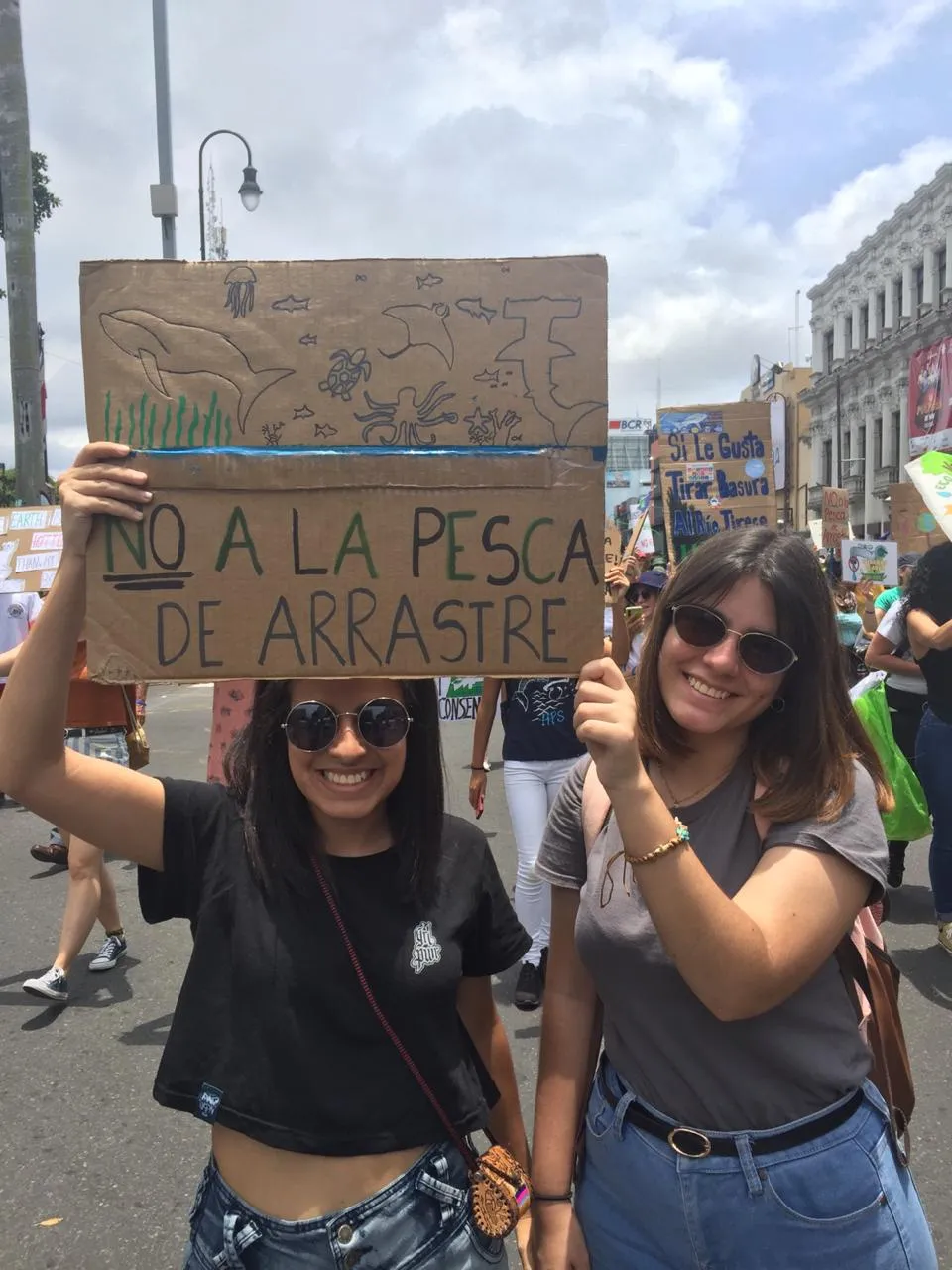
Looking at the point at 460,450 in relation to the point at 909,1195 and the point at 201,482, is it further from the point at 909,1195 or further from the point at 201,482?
the point at 909,1195

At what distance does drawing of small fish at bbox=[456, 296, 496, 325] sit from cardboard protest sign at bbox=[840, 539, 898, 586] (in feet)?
39.0

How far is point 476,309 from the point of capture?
148cm

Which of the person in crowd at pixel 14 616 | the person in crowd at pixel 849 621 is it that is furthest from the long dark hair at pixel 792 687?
the person in crowd at pixel 14 616

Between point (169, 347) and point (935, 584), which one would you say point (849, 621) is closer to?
point (935, 584)

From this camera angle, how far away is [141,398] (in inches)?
57.7

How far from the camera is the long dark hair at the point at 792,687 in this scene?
A: 160cm

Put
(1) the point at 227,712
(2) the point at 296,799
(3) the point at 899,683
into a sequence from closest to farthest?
(2) the point at 296,799, (1) the point at 227,712, (3) the point at 899,683

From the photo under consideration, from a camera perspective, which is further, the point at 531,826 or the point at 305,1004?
the point at 531,826

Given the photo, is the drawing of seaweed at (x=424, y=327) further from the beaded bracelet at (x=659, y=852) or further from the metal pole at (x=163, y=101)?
the metal pole at (x=163, y=101)

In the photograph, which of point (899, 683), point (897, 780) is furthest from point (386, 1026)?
point (899, 683)

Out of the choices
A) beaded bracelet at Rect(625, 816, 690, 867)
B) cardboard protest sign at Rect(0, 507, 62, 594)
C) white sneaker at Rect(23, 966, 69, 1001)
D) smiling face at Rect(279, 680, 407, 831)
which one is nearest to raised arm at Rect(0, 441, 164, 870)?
smiling face at Rect(279, 680, 407, 831)

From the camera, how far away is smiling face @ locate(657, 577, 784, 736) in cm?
161

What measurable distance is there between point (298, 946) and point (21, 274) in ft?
35.6

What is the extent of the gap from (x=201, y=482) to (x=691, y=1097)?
1189 mm
